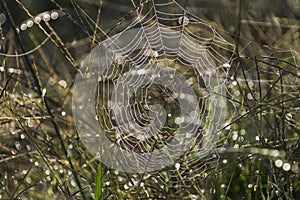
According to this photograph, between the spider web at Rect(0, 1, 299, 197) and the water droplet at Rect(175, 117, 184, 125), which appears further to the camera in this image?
the water droplet at Rect(175, 117, 184, 125)

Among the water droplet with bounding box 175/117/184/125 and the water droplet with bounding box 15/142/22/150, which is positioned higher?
the water droplet with bounding box 175/117/184/125

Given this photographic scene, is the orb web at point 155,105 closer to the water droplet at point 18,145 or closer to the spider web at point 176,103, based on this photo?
the spider web at point 176,103

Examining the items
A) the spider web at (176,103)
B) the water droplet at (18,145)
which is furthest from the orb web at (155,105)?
the water droplet at (18,145)

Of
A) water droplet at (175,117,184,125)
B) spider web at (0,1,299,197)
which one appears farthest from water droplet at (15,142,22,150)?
water droplet at (175,117,184,125)

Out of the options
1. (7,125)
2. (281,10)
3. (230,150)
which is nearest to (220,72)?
(281,10)

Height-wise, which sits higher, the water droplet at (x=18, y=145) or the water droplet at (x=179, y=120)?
the water droplet at (x=179, y=120)

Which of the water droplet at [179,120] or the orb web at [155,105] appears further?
the water droplet at [179,120]

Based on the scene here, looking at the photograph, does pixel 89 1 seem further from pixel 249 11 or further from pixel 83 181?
pixel 83 181

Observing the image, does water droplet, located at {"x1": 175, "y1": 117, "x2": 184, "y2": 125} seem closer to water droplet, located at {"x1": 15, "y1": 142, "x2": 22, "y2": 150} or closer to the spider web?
the spider web

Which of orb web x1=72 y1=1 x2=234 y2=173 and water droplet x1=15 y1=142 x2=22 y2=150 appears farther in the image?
water droplet x1=15 y1=142 x2=22 y2=150

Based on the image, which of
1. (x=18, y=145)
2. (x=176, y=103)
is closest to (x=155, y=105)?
(x=176, y=103)

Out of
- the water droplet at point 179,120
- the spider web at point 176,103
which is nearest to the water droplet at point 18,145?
the spider web at point 176,103
